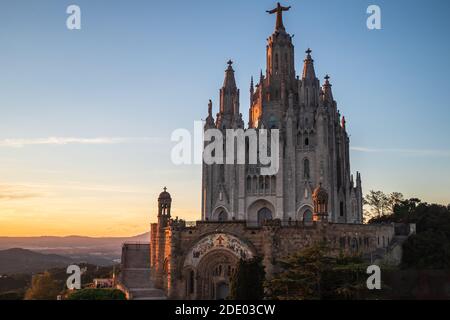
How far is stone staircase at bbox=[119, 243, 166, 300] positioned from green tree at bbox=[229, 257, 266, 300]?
771 centimetres

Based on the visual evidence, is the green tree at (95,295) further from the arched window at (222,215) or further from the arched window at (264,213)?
the arched window at (264,213)

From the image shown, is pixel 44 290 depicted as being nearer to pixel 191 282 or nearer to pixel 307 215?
pixel 191 282

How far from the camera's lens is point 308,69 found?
6400 centimetres

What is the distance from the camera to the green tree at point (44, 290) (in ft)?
146

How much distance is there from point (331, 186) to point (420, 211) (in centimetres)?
1105

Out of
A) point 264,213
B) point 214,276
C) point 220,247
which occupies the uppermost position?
point 264,213

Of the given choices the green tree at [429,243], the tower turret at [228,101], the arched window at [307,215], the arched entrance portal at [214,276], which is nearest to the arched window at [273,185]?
the arched window at [307,215]

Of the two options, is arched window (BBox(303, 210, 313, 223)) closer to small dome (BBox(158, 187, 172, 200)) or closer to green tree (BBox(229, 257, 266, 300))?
small dome (BBox(158, 187, 172, 200))

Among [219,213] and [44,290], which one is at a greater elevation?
[219,213]

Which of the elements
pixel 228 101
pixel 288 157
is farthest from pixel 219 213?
pixel 228 101

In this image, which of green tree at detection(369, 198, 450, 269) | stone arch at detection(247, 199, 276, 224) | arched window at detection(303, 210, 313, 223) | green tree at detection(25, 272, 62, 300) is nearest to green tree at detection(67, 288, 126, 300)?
green tree at detection(25, 272, 62, 300)

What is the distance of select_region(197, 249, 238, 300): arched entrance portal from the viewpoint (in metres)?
37.2

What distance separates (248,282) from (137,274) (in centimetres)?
1541
